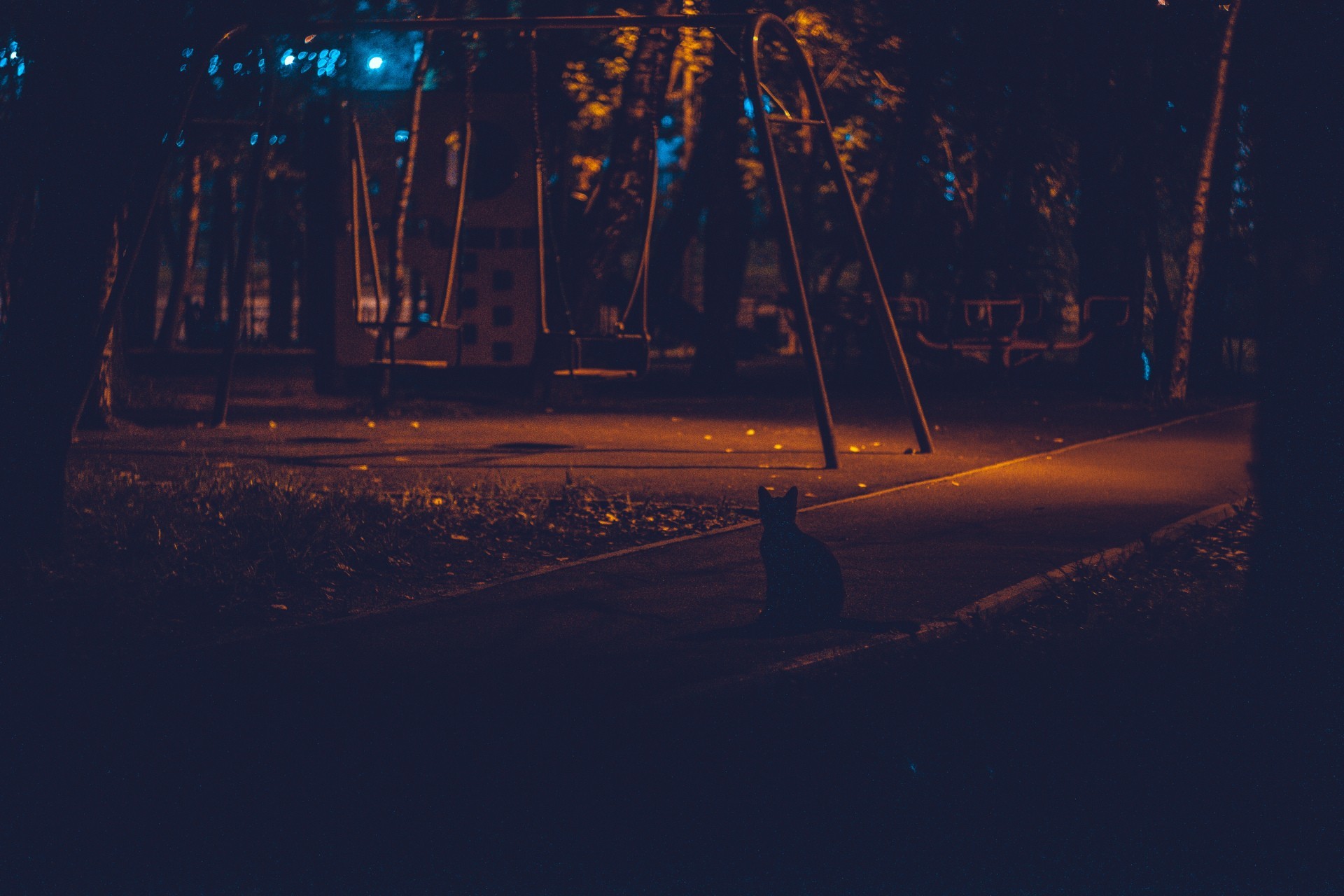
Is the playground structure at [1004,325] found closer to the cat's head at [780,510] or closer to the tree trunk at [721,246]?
the tree trunk at [721,246]

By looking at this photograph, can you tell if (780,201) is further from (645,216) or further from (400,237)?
(400,237)

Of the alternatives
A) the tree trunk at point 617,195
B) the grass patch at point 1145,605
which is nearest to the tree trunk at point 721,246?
the tree trunk at point 617,195

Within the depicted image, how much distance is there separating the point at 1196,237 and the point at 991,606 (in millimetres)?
14177

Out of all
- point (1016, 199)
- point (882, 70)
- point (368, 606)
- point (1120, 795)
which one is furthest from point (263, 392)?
point (1120, 795)

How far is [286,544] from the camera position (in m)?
7.00

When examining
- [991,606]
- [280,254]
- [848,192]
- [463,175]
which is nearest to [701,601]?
[991,606]

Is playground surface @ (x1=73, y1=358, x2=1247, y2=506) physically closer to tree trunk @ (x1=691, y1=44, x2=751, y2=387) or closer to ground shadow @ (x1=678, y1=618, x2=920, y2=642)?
tree trunk @ (x1=691, y1=44, x2=751, y2=387)

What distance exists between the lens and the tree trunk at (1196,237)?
18.0 m

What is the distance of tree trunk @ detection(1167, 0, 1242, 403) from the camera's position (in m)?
18.0

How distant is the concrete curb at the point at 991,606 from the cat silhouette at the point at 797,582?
0.25 m

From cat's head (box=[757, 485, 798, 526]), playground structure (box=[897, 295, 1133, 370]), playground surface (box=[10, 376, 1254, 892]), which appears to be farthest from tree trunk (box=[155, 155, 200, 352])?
cat's head (box=[757, 485, 798, 526])

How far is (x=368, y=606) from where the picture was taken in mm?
6195

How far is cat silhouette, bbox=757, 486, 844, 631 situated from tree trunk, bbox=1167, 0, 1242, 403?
14.3 m

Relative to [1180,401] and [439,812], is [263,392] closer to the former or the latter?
[1180,401]
